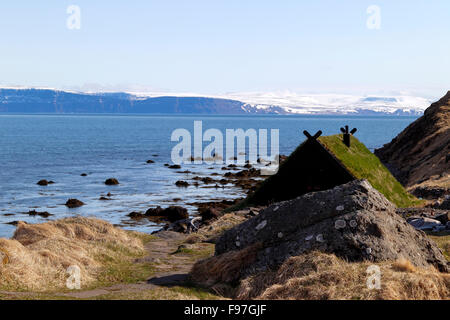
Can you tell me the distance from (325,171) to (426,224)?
208 inches

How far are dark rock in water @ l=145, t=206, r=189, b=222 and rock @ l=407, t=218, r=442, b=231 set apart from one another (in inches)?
1137

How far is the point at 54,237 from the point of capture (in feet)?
50.3

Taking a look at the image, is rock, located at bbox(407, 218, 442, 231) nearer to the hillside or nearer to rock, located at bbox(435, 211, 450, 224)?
rock, located at bbox(435, 211, 450, 224)

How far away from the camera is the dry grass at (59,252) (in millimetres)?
11516

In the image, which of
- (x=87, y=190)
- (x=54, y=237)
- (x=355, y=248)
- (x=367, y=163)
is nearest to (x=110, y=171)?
(x=87, y=190)

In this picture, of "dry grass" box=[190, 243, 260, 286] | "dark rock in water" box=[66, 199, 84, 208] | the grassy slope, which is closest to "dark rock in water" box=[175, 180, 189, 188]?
"dark rock in water" box=[66, 199, 84, 208]

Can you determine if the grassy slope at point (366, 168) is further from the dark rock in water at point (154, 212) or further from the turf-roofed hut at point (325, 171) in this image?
the dark rock in water at point (154, 212)

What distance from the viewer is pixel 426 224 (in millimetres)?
18656

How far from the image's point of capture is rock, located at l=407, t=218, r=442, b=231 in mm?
18311

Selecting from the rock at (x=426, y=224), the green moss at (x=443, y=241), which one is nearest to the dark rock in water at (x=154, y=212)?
the rock at (x=426, y=224)
